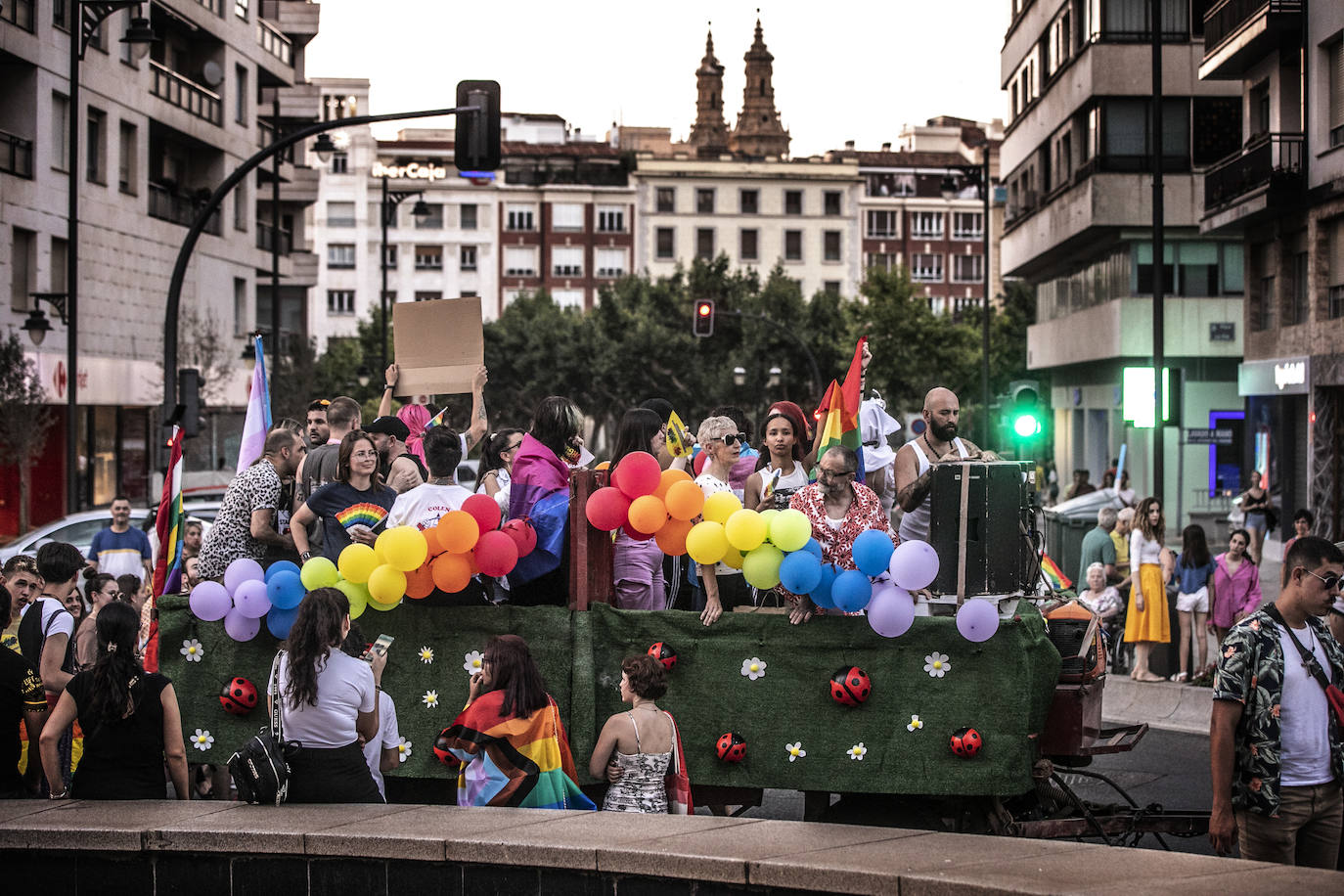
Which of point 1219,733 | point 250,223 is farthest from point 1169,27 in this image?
point 1219,733

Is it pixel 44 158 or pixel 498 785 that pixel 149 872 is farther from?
pixel 44 158

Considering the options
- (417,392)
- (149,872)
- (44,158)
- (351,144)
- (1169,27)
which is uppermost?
(351,144)

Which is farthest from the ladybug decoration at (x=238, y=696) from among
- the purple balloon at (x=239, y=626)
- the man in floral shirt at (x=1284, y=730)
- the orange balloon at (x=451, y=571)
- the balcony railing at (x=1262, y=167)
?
the balcony railing at (x=1262, y=167)

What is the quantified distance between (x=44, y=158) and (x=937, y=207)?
78.8 metres

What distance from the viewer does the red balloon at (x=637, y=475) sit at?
759cm

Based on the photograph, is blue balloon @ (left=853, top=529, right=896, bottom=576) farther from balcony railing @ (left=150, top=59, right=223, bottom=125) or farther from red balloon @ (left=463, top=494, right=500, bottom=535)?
balcony railing @ (left=150, top=59, right=223, bottom=125)

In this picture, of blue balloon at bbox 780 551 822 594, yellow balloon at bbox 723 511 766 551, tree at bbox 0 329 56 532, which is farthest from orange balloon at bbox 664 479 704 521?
tree at bbox 0 329 56 532

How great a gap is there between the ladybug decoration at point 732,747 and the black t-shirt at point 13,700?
319 centimetres

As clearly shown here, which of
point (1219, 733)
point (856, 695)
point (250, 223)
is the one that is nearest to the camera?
point (1219, 733)

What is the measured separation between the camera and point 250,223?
144ft

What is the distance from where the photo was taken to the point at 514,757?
695cm

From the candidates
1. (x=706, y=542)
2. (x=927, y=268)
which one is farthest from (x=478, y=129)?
(x=927, y=268)

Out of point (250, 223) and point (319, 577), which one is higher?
point (250, 223)

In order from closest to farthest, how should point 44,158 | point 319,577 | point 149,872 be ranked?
point 149,872 → point 319,577 → point 44,158
